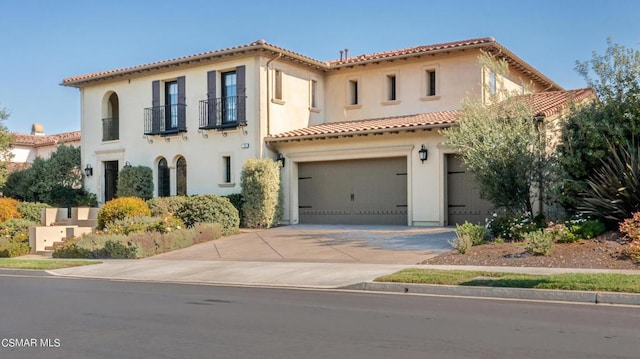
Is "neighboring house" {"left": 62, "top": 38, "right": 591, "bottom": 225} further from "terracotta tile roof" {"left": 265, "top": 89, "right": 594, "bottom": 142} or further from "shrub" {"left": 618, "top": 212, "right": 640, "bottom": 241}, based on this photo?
"shrub" {"left": 618, "top": 212, "right": 640, "bottom": 241}

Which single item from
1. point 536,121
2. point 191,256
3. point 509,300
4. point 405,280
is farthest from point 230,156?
point 509,300

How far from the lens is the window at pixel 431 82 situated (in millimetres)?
25297

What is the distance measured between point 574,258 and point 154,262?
33.9 feet

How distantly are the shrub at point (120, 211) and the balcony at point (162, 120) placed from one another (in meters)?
5.19

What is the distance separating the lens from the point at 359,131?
898 inches

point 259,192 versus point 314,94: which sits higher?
point 314,94

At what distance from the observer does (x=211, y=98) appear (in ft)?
84.8

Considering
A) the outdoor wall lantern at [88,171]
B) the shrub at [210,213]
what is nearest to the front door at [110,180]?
the outdoor wall lantern at [88,171]

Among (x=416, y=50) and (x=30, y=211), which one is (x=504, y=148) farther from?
(x=30, y=211)

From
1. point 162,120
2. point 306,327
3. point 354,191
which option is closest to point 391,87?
point 354,191

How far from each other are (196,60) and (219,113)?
7.71 feet

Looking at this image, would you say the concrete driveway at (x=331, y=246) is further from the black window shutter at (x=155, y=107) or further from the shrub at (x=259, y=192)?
the black window shutter at (x=155, y=107)

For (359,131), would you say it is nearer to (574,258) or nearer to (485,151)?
(485,151)

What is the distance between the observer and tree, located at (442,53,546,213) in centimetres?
1722
